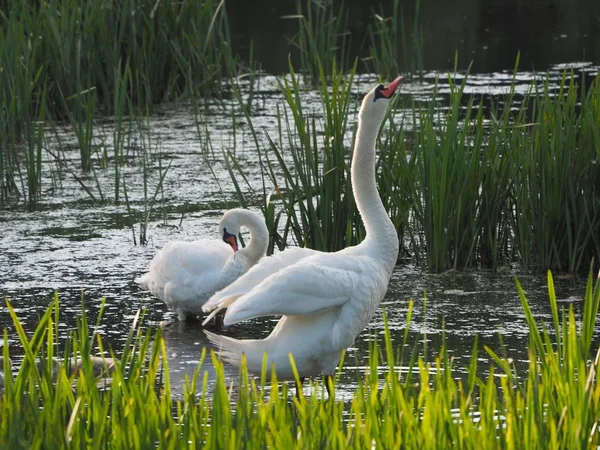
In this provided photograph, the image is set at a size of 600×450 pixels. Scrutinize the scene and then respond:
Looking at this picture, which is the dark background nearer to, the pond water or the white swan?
the pond water

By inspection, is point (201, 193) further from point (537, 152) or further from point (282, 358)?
point (282, 358)

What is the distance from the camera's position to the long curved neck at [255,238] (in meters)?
6.07

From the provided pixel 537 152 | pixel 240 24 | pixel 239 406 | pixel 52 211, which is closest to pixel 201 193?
pixel 52 211

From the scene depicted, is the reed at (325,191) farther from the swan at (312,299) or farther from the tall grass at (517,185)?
the swan at (312,299)

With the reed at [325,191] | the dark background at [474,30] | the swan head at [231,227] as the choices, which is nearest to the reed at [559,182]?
the reed at [325,191]

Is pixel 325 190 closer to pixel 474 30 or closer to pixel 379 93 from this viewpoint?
pixel 379 93

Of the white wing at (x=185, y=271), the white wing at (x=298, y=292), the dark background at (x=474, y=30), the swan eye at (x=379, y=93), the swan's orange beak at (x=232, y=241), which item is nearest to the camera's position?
the white wing at (x=298, y=292)

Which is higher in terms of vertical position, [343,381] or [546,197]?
[546,197]

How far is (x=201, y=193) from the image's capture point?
8594mm

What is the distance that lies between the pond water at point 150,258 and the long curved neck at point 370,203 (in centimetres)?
37

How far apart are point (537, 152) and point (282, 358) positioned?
2255 millimetres

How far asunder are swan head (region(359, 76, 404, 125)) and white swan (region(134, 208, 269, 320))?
120cm

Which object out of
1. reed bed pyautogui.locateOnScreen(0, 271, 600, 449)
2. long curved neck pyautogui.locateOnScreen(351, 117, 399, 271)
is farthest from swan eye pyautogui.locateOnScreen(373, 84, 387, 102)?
reed bed pyautogui.locateOnScreen(0, 271, 600, 449)

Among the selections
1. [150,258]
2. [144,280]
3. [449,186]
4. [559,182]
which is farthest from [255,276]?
[150,258]
